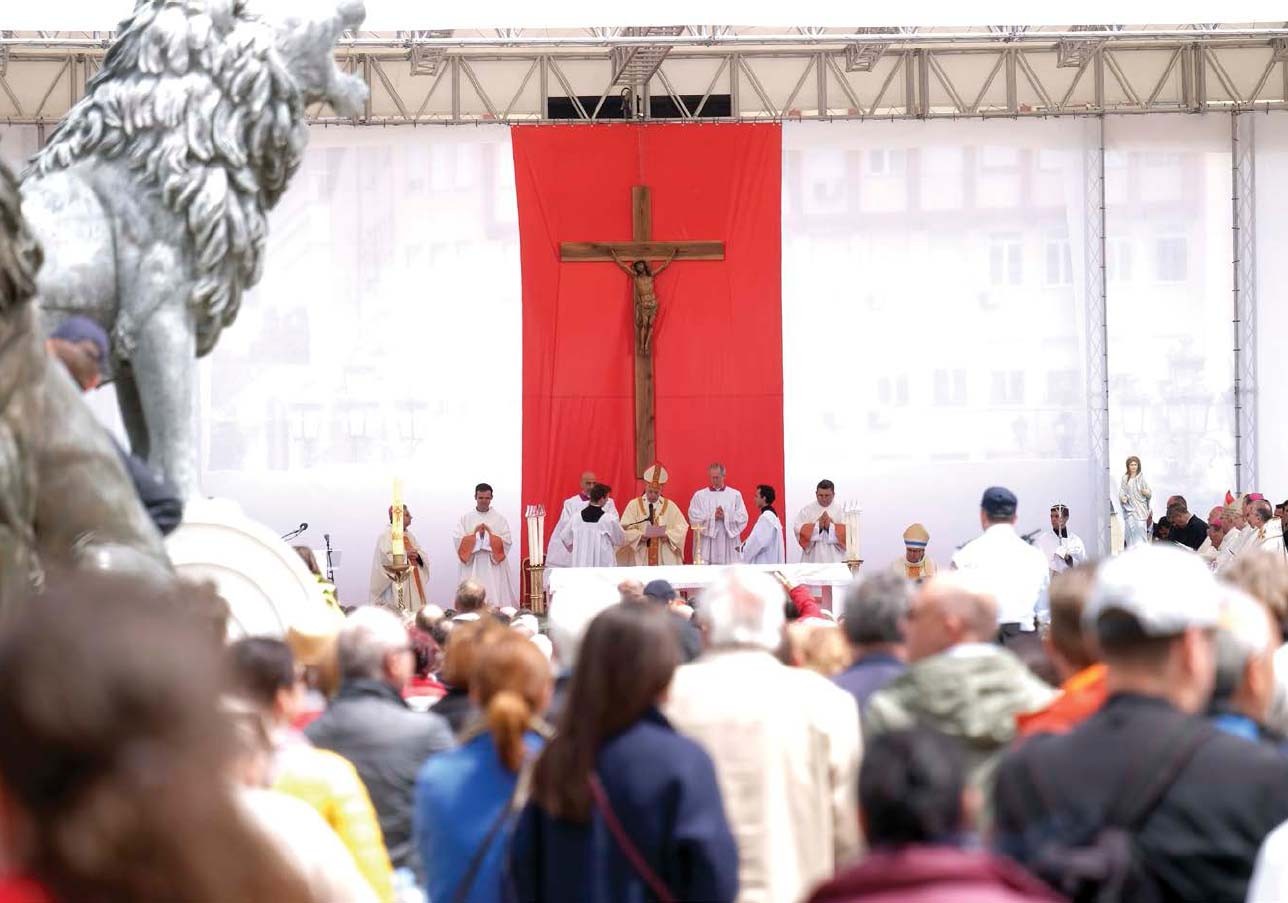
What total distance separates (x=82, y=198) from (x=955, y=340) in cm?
1272

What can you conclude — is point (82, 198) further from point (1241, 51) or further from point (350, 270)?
point (1241, 51)

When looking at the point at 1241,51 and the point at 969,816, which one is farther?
the point at 1241,51

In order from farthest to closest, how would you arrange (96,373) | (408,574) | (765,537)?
(765,537), (408,574), (96,373)

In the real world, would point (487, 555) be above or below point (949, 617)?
below

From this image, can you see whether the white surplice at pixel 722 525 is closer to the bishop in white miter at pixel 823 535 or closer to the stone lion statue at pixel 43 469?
the bishop in white miter at pixel 823 535

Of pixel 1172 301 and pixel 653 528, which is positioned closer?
pixel 653 528

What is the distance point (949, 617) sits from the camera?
3615 mm

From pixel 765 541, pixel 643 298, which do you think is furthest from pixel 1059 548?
pixel 643 298

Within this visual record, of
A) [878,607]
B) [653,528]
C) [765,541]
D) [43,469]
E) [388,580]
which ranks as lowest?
[388,580]

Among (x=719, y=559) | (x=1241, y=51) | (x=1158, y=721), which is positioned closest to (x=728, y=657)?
(x=1158, y=721)

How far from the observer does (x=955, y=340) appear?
61.0 feet

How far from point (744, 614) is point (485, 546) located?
1372 cm

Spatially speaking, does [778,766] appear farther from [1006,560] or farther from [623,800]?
[1006,560]

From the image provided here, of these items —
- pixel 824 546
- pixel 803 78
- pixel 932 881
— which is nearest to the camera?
pixel 932 881
